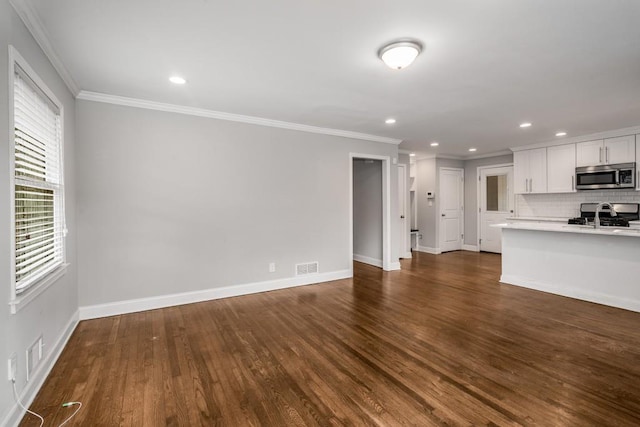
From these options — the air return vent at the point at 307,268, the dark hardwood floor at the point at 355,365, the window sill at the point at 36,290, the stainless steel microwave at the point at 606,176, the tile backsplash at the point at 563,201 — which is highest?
the stainless steel microwave at the point at 606,176

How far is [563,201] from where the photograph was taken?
6.25 m

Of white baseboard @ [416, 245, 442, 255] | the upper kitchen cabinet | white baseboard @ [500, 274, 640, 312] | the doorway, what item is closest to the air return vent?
white baseboard @ [500, 274, 640, 312]

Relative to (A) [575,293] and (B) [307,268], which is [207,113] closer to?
(B) [307,268]

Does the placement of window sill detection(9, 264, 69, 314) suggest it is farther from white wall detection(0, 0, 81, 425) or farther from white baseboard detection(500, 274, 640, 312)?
white baseboard detection(500, 274, 640, 312)

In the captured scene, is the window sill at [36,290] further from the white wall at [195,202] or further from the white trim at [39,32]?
the white trim at [39,32]

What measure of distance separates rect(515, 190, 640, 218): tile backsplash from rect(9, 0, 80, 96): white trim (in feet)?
26.6

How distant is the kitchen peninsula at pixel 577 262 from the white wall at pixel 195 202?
9.43ft

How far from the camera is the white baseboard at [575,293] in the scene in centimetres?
371

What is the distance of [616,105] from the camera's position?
393cm

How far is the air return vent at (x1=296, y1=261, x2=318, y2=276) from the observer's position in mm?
4855

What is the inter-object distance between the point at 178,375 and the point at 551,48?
395 cm

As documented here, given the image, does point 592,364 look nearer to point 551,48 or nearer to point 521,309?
point 521,309

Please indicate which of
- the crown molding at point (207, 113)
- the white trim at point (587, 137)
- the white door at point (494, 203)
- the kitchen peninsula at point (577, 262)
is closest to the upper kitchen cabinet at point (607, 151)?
the white trim at point (587, 137)

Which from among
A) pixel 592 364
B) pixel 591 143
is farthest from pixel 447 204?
pixel 592 364
